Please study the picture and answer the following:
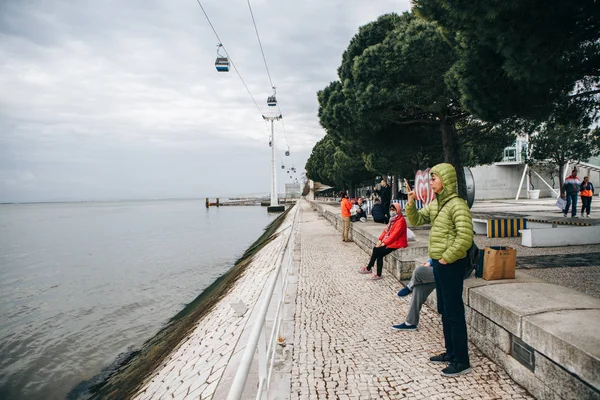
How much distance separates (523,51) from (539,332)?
14.7ft

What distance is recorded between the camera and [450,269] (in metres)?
3.20

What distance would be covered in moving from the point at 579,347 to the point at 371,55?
12182mm

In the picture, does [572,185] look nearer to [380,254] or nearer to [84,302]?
[380,254]

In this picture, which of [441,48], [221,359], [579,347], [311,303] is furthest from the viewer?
[441,48]

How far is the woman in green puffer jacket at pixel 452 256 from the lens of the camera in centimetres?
314

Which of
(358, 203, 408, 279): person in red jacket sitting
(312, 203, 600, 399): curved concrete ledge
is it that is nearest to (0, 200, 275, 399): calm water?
(358, 203, 408, 279): person in red jacket sitting

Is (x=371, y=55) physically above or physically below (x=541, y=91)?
above

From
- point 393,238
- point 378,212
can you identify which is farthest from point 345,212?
point 393,238

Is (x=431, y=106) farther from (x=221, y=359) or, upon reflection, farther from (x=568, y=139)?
(x=568, y=139)

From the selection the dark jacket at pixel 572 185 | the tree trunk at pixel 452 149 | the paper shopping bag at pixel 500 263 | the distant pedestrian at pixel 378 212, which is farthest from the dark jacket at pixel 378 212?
the paper shopping bag at pixel 500 263

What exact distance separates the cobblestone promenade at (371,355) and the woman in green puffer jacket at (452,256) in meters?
0.22

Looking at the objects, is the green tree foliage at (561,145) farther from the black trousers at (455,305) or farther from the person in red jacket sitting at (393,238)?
the black trousers at (455,305)

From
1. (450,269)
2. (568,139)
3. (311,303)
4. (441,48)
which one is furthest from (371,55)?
(568,139)

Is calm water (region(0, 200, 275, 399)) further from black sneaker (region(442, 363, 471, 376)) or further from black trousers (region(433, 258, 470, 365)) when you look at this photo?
black trousers (region(433, 258, 470, 365))
